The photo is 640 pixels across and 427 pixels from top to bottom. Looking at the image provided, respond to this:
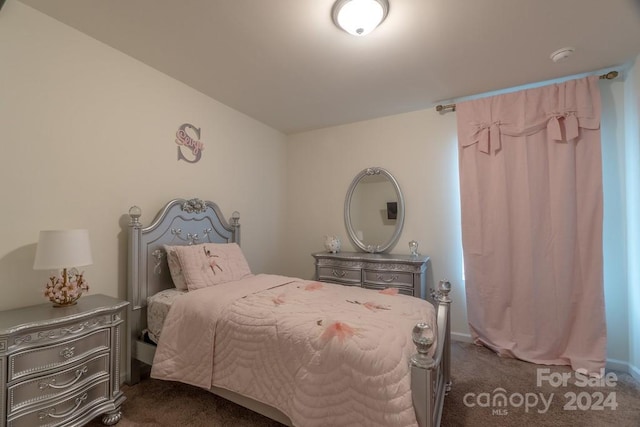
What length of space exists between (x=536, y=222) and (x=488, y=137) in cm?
89

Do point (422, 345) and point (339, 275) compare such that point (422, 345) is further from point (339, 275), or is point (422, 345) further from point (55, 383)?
point (339, 275)

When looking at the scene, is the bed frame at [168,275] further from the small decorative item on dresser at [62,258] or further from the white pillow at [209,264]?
the small decorative item on dresser at [62,258]

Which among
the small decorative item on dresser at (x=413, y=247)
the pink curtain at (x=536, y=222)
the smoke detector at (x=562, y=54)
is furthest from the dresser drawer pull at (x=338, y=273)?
the smoke detector at (x=562, y=54)

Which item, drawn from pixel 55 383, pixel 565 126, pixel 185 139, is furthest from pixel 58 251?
pixel 565 126

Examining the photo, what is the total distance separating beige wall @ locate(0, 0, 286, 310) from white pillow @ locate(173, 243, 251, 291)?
0.46 metres

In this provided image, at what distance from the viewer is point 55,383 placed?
1.37 metres

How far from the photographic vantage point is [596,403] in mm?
1814

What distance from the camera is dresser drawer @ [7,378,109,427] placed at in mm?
1278

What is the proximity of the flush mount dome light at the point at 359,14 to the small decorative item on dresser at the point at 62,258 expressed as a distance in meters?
2.03

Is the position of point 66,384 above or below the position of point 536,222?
below

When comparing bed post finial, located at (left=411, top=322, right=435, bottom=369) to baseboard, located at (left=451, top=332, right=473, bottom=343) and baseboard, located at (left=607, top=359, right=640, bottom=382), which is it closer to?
baseboard, located at (left=451, top=332, right=473, bottom=343)

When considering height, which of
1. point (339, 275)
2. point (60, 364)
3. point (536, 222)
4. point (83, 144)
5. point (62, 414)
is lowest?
point (62, 414)

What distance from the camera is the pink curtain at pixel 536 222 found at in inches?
87.4

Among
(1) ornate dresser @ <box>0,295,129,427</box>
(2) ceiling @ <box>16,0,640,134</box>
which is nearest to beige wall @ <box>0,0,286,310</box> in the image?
(2) ceiling @ <box>16,0,640,134</box>
